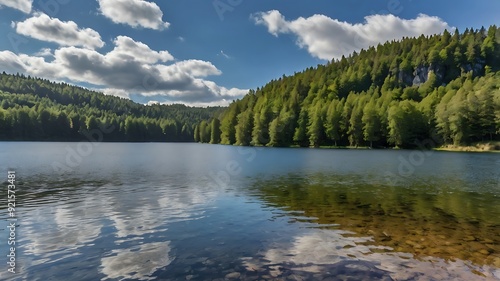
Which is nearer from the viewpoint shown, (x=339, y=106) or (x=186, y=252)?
(x=186, y=252)

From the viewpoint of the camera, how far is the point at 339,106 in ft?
577

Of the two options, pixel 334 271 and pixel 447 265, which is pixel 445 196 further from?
pixel 334 271

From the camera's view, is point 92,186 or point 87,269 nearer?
point 87,269

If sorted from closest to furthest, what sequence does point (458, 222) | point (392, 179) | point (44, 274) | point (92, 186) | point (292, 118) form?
point (44, 274) < point (458, 222) < point (92, 186) < point (392, 179) < point (292, 118)

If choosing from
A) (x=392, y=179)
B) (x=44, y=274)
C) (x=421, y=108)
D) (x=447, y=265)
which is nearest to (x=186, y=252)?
(x=44, y=274)

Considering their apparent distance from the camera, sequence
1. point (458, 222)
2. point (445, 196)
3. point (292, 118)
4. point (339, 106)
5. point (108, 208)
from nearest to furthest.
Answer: point (458, 222) → point (108, 208) → point (445, 196) → point (339, 106) → point (292, 118)

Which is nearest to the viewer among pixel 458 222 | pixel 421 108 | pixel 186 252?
pixel 186 252

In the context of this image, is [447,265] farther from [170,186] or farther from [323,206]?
[170,186]

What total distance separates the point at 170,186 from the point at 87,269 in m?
24.4

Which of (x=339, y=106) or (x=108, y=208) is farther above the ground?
(x=339, y=106)

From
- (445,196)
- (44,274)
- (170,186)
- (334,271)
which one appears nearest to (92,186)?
(170,186)

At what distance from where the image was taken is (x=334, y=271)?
43.8 ft

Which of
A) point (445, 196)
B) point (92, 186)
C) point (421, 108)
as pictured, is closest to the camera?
point (445, 196)

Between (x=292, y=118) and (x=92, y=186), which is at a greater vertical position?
(x=292, y=118)
